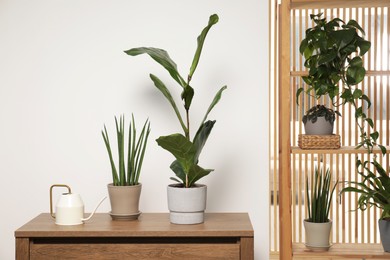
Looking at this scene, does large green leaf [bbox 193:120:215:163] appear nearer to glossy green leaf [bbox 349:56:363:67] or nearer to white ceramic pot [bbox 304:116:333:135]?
white ceramic pot [bbox 304:116:333:135]

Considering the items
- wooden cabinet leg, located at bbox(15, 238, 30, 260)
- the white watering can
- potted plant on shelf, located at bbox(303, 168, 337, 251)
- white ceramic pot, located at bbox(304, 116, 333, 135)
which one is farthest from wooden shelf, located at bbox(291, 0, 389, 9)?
wooden cabinet leg, located at bbox(15, 238, 30, 260)

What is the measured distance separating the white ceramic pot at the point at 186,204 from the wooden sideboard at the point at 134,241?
41mm

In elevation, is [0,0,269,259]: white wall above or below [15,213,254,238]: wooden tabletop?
above

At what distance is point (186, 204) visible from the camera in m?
2.48

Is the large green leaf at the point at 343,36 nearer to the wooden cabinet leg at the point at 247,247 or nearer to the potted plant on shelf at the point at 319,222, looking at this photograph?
the potted plant on shelf at the point at 319,222

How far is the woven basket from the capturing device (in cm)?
274

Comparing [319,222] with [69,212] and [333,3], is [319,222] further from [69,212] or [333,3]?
[69,212]

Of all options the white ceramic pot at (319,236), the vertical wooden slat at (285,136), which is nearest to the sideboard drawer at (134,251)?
the vertical wooden slat at (285,136)

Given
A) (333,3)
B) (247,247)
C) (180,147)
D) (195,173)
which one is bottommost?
(247,247)

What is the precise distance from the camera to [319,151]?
2.73m

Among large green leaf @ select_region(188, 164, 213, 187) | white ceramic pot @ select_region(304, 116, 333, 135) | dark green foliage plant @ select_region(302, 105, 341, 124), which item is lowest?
large green leaf @ select_region(188, 164, 213, 187)

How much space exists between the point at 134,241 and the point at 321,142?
101cm

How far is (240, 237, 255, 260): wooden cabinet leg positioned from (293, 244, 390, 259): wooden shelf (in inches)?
17.4

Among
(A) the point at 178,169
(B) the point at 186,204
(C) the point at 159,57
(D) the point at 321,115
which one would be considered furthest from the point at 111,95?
(D) the point at 321,115
